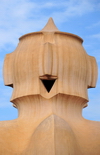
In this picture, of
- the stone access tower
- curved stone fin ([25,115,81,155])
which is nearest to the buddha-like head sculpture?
the stone access tower

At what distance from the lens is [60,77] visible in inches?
920

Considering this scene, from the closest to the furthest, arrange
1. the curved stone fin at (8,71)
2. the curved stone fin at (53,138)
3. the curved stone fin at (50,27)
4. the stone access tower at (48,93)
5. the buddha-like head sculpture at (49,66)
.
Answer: the curved stone fin at (53,138), the stone access tower at (48,93), the buddha-like head sculpture at (49,66), the curved stone fin at (8,71), the curved stone fin at (50,27)

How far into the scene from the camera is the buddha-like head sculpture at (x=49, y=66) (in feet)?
76.1

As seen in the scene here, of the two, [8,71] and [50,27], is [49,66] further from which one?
[50,27]

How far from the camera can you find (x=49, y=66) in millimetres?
23016

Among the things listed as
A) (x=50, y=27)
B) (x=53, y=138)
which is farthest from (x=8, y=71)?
(x=53, y=138)

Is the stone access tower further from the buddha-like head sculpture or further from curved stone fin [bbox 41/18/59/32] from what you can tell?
curved stone fin [bbox 41/18/59/32]

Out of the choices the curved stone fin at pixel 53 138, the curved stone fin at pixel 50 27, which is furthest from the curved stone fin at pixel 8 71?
the curved stone fin at pixel 53 138

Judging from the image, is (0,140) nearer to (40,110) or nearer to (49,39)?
(40,110)

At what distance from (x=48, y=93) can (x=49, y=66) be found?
1.46 m

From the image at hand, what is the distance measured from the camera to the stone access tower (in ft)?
74.6

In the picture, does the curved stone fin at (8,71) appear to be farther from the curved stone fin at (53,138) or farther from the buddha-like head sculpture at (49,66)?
the curved stone fin at (53,138)

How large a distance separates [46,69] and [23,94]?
1899 mm

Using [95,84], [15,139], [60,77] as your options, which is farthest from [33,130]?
[95,84]
